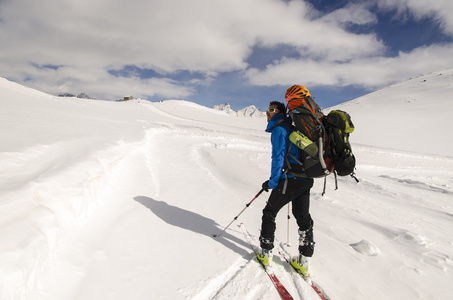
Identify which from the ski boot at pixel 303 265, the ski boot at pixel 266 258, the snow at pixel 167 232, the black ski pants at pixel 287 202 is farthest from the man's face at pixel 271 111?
the snow at pixel 167 232

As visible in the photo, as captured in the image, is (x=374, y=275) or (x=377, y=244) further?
(x=377, y=244)

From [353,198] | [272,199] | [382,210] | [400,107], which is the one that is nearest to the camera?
[272,199]

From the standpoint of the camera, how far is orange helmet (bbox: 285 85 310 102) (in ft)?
11.0

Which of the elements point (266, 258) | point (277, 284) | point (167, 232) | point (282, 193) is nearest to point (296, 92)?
point (282, 193)

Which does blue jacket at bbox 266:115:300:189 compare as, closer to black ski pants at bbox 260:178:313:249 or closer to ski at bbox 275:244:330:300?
black ski pants at bbox 260:178:313:249

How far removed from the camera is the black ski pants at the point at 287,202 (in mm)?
3432

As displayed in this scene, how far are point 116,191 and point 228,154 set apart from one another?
7215 millimetres

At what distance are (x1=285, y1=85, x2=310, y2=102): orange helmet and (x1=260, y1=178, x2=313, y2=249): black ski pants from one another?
122cm

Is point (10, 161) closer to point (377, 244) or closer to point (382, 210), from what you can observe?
point (377, 244)

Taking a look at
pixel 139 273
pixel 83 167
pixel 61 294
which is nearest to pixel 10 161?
pixel 83 167

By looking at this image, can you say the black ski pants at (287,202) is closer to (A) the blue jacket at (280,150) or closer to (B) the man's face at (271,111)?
(A) the blue jacket at (280,150)

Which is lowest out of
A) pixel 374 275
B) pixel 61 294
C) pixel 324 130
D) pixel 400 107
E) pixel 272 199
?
pixel 374 275

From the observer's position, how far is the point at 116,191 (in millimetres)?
5258

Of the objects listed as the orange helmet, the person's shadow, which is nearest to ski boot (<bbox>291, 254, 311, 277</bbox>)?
the person's shadow
